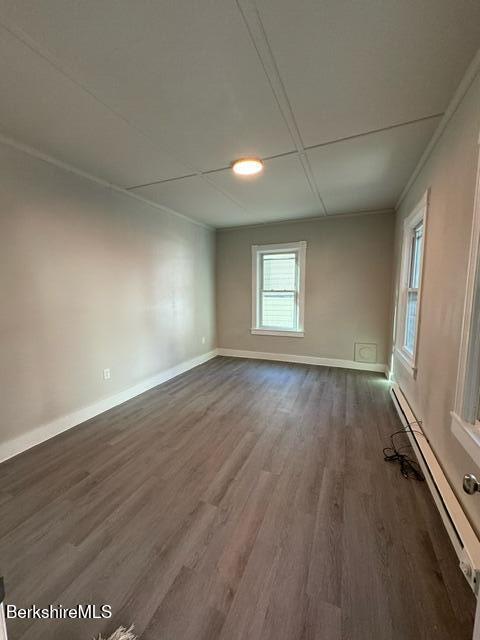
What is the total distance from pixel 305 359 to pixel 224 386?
1771 millimetres

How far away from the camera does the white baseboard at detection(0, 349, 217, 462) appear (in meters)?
2.13

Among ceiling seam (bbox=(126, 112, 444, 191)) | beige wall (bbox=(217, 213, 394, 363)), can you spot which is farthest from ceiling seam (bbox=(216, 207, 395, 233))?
ceiling seam (bbox=(126, 112, 444, 191))

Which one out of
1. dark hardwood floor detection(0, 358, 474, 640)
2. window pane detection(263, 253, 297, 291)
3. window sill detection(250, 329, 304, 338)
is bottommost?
dark hardwood floor detection(0, 358, 474, 640)

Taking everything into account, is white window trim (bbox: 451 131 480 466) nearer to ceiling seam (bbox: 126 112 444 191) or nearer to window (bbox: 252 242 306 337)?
ceiling seam (bbox: 126 112 444 191)

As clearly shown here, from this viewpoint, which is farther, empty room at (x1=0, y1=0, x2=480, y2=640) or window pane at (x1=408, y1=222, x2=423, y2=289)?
window pane at (x1=408, y1=222, x2=423, y2=289)

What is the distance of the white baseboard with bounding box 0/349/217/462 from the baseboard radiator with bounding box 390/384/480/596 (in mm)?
2945

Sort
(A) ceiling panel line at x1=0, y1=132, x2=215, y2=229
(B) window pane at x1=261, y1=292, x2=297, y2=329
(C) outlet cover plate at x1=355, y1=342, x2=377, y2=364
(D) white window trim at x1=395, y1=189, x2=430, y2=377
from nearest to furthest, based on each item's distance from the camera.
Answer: (A) ceiling panel line at x1=0, y1=132, x2=215, y2=229
(D) white window trim at x1=395, y1=189, x2=430, y2=377
(C) outlet cover plate at x1=355, y1=342, x2=377, y2=364
(B) window pane at x1=261, y1=292, x2=297, y2=329

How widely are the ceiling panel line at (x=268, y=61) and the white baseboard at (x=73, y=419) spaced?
3116mm

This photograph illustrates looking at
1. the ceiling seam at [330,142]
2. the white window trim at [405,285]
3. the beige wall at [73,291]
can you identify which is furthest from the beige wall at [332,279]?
the ceiling seam at [330,142]

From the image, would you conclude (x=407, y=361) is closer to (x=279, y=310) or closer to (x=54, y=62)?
(x=279, y=310)

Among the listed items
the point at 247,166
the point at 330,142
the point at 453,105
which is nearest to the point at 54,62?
the point at 247,166

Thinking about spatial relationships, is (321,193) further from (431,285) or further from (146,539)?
(146,539)

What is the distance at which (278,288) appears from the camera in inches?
193

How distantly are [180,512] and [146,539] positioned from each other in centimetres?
23
